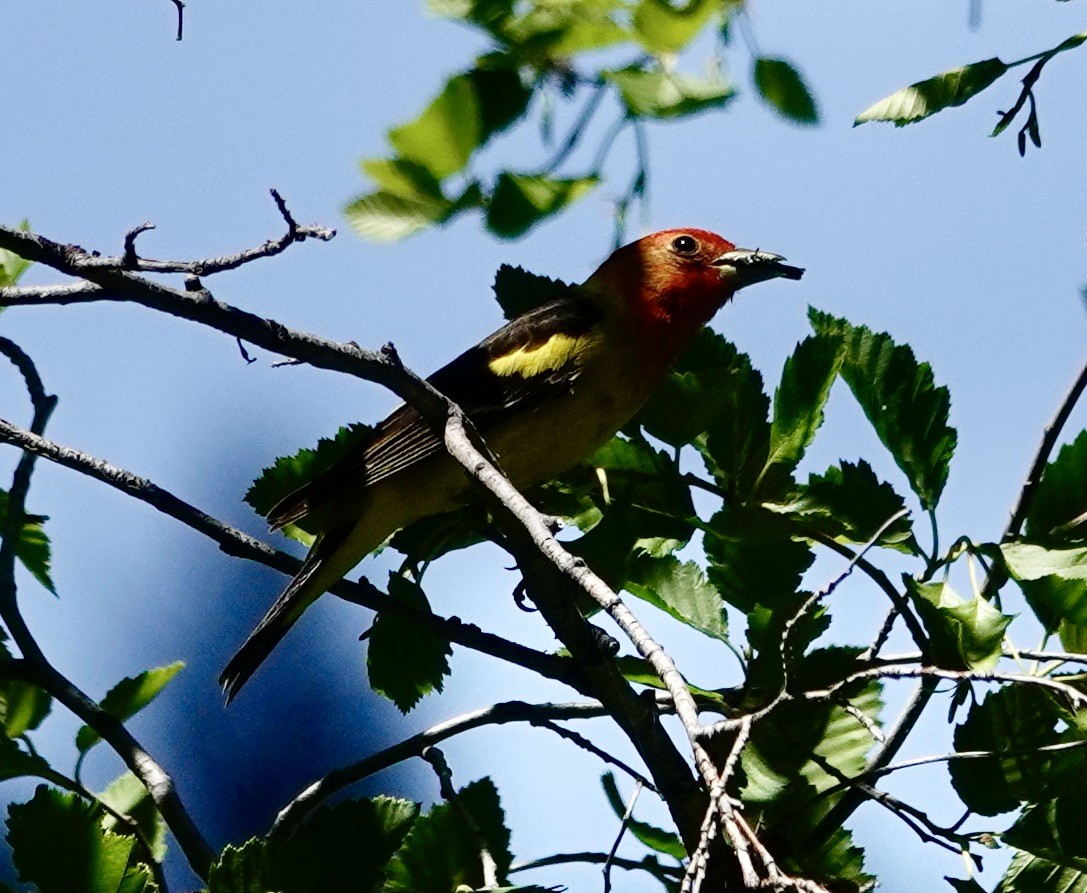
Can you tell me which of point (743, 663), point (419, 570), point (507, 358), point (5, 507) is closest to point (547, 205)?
point (743, 663)

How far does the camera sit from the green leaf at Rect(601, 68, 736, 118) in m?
1.91

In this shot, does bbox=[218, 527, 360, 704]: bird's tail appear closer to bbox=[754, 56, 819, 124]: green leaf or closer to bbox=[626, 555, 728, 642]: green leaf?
bbox=[626, 555, 728, 642]: green leaf

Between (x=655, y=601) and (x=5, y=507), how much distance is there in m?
1.71

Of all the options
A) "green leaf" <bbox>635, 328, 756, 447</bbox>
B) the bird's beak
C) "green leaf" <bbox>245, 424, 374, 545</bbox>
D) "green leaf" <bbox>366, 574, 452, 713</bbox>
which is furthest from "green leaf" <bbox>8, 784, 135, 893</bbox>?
the bird's beak

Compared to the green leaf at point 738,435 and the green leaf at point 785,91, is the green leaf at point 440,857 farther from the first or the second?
the green leaf at point 785,91

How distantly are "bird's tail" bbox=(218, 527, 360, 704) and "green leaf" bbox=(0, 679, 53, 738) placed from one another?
0.98m

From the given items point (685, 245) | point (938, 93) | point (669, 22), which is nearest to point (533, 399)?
point (685, 245)

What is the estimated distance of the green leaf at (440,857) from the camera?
2.61 metres

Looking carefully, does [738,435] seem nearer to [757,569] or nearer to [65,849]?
[757,569]

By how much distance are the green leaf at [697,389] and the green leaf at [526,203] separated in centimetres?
107

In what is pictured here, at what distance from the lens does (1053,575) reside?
2.55m

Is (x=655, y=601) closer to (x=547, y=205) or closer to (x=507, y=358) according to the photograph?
(x=547, y=205)

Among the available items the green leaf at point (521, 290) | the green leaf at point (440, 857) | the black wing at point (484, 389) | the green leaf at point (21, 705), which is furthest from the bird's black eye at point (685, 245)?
the green leaf at point (440, 857)

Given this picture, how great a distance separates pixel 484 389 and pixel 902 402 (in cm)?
189
